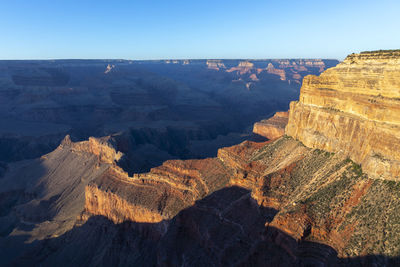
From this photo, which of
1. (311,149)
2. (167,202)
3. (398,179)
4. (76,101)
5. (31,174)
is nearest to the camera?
(398,179)

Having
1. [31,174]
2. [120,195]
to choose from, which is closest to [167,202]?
[120,195]

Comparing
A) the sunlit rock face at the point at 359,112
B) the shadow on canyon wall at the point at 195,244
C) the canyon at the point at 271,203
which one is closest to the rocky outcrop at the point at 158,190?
the canyon at the point at 271,203

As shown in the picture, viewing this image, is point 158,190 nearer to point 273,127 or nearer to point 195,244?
point 195,244

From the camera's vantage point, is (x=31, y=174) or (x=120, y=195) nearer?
(x=120, y=195)

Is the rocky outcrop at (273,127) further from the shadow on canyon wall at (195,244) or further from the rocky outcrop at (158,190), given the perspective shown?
the shadow on canyon wall at (195,244)

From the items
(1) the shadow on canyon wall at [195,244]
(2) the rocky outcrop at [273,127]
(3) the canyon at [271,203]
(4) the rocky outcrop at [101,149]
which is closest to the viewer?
(3) the canyon at [271,203]

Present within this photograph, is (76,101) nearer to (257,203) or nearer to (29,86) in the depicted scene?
(29,86)
